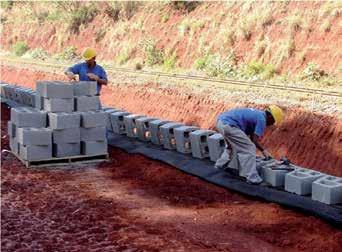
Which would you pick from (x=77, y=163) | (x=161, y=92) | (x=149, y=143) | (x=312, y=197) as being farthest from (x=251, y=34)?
(x=312, y=197)

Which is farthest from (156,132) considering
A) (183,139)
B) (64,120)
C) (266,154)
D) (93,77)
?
(266,154)

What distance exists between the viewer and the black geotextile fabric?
274 inches

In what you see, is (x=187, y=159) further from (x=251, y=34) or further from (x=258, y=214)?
(x=251, y=34)

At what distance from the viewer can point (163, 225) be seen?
22.3 ft

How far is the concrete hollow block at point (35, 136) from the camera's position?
9.70 meters

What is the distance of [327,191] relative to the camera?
7055mm

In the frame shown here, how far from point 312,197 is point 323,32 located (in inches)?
444

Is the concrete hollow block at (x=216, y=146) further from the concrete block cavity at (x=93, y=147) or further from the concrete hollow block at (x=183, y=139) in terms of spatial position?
the concrete block cavity at (x=93, y=147)

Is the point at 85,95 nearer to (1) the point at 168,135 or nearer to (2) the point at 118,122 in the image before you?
(1) the point at 168,135

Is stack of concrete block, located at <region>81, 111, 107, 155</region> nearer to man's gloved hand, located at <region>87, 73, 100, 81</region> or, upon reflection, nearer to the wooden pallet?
the wooden pallet

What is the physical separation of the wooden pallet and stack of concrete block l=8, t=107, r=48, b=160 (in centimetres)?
9

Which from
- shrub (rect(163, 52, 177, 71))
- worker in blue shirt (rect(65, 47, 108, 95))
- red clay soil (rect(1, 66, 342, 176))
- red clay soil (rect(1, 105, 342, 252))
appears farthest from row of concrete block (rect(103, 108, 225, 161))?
Answer: shrub (rect(163, 52, 177, 71))

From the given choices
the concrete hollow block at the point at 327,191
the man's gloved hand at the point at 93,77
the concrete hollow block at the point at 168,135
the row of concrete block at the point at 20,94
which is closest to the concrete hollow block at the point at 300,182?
the concrete hollow block at the point at 327,191

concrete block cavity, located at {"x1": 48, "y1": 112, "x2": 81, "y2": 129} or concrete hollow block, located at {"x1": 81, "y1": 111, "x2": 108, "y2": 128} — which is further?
concrete hollow block, located at {"x1": 81, "y1": 111, "x2": 108, "y2": 128}
